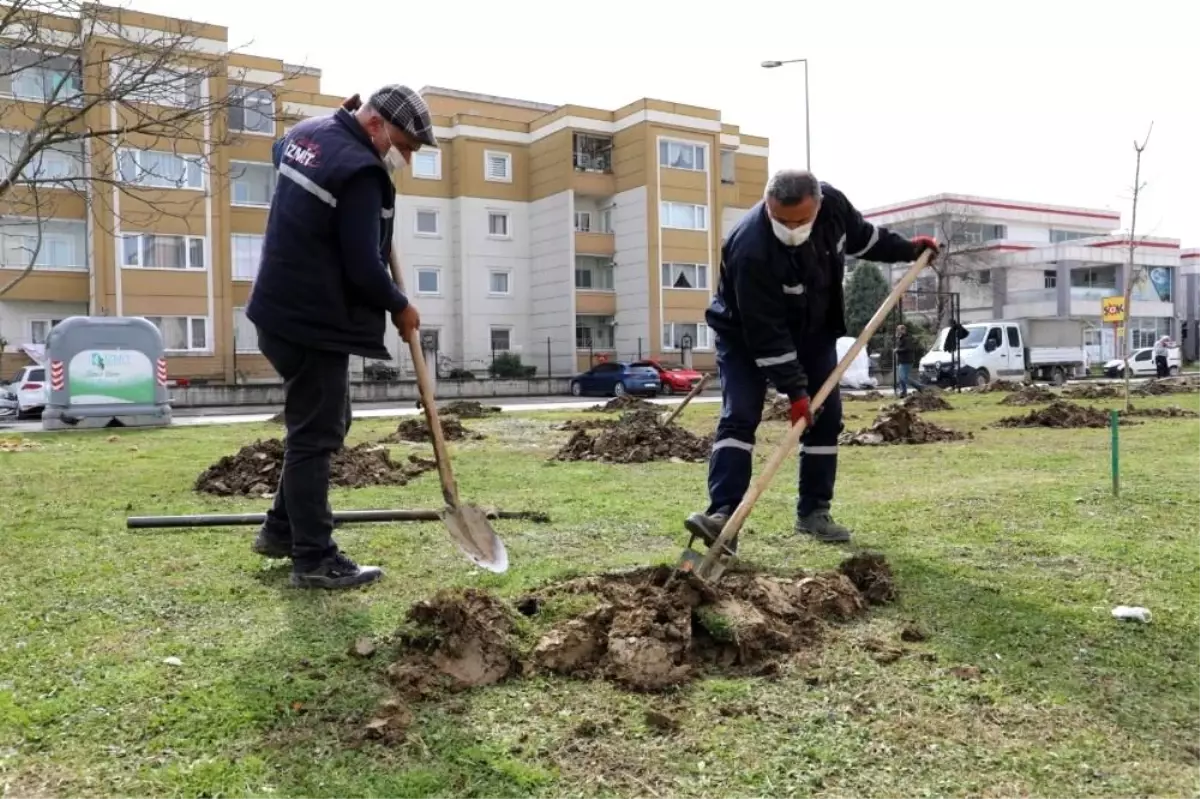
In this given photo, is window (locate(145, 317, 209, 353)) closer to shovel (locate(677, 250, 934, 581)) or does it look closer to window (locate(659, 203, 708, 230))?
window (locate(659, 203, 708, 230))

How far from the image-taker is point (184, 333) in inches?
1409

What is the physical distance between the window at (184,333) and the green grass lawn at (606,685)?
32098 mm

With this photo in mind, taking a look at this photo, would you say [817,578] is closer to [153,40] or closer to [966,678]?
[966,678]

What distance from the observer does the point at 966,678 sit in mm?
2943

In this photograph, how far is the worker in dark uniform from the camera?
4559 mm

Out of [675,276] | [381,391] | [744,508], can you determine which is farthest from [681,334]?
[744,508]

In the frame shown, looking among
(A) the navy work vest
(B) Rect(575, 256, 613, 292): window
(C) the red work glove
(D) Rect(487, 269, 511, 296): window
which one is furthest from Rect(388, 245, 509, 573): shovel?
(B) Rect(575, 256, 613, 292): window

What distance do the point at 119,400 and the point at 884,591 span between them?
58.1ft

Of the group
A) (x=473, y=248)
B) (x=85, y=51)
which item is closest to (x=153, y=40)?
(x=85, y=51)

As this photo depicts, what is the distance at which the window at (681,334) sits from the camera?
144 feet

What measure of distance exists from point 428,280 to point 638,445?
34.4 meters

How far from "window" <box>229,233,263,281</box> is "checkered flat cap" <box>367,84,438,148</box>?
118 feet

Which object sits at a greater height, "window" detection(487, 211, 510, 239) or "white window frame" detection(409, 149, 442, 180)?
"white window frame" detection(409, 149, 442, 180)

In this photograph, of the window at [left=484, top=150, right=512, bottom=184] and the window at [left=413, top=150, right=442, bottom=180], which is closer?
the window at [left=413, top=150, right=442, bottom=180]
